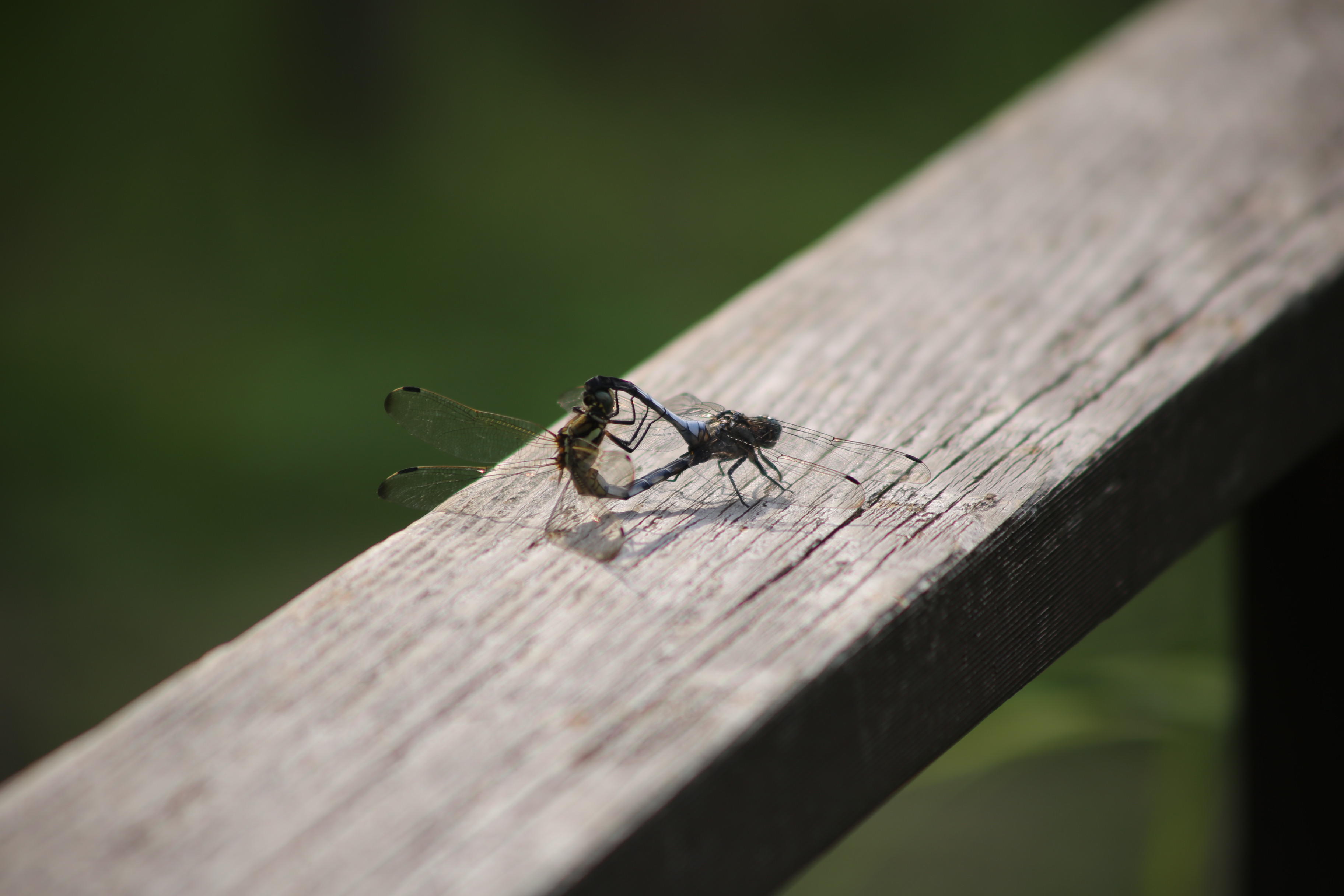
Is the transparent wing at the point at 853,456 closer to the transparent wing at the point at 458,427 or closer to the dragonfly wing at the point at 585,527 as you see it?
the dragonfly wing at the point at 585,527

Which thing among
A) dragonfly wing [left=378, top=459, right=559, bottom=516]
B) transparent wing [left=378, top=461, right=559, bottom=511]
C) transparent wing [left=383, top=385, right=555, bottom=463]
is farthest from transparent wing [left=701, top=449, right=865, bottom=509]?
transparent wing [left=383, top=385, right=555, bottom=463]

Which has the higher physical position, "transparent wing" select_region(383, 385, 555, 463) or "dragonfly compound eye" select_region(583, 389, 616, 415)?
"transparent wing" select_region(383, 385, 555, 463)

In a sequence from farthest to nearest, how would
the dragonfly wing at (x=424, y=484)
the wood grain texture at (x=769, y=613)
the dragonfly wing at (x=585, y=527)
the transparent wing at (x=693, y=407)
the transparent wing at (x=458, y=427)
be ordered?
the transparent wing at (x=458, y=427)
the dragonfly wing at (x=424, y=484)
the transparent wing at (x=693, y=407)
the dragonfly wing at (x=585, y=527)
the wood grain texture at (x=769, y=613)

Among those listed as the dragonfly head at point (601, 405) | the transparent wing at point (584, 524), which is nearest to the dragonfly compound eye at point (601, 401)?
the dragonfly head at point (601, 405)

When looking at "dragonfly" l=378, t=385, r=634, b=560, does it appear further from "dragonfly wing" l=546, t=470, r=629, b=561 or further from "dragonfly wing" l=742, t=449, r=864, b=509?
"dragonfly wing" l=742, t=449, r=864, b=509

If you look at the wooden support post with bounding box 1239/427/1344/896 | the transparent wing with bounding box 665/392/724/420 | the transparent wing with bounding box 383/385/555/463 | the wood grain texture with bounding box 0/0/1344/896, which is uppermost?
the transparent wing with bounding box 383/385/555/463

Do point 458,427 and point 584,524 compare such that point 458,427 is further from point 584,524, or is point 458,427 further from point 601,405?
point 584,524

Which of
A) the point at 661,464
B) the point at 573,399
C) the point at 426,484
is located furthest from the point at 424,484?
the point at 661,464

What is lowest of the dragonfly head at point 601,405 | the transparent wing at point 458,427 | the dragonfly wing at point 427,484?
the dragonfly head at point 601,405
